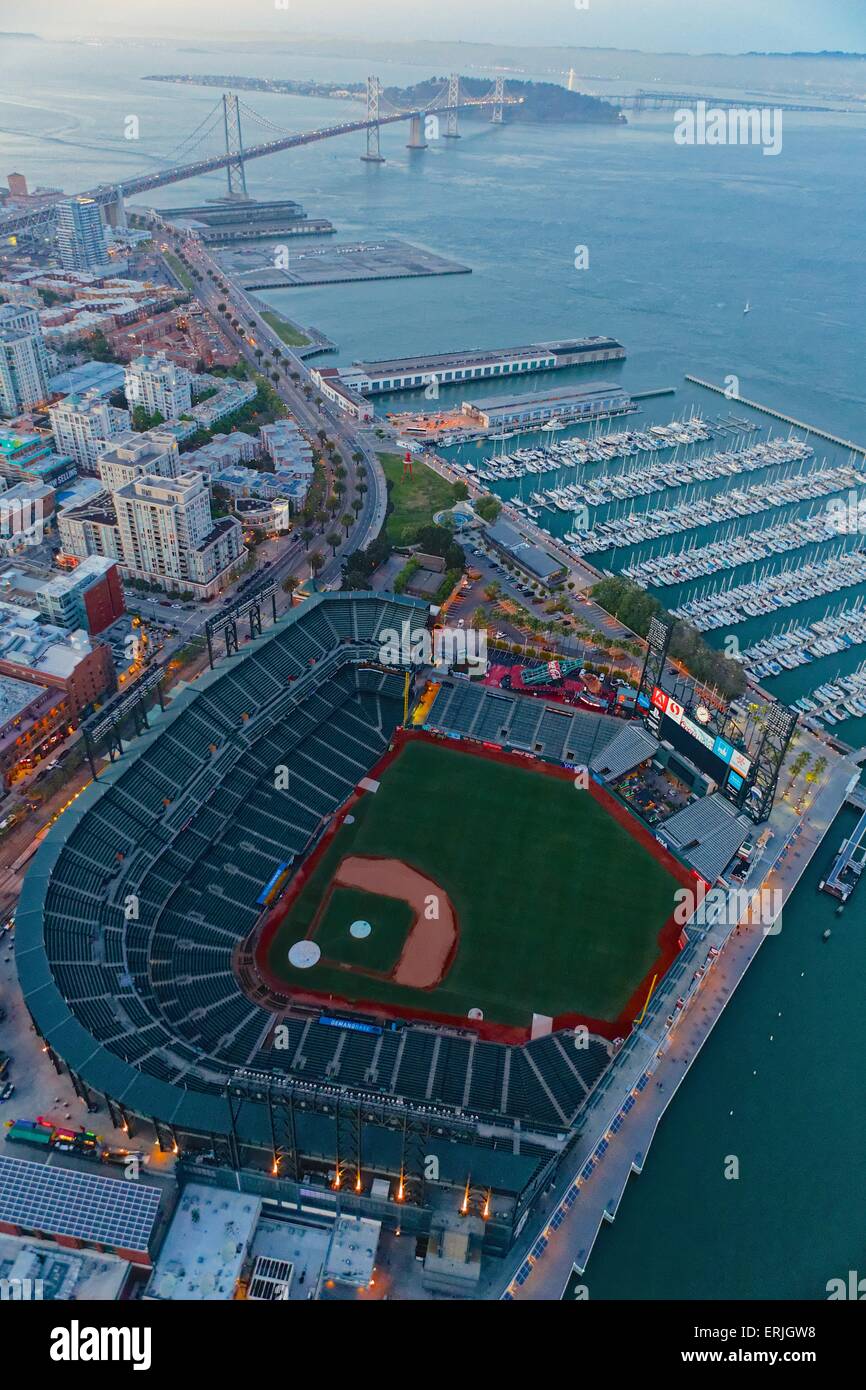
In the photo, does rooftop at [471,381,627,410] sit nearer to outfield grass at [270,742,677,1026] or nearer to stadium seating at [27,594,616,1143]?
stadium seating at [27,594,616,1143]

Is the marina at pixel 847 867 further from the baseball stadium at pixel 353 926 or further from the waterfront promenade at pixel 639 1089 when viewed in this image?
the baseball stadium at pixel 353 926

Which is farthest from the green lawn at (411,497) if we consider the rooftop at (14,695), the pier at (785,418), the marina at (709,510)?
the pier at (785,418)

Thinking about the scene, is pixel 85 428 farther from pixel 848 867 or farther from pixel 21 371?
pixel 848 867

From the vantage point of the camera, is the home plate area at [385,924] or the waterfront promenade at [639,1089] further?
the home plate area at [385,924]

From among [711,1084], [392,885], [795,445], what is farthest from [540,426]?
[711,1084]

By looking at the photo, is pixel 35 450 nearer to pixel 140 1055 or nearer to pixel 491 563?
pixel 491 563
